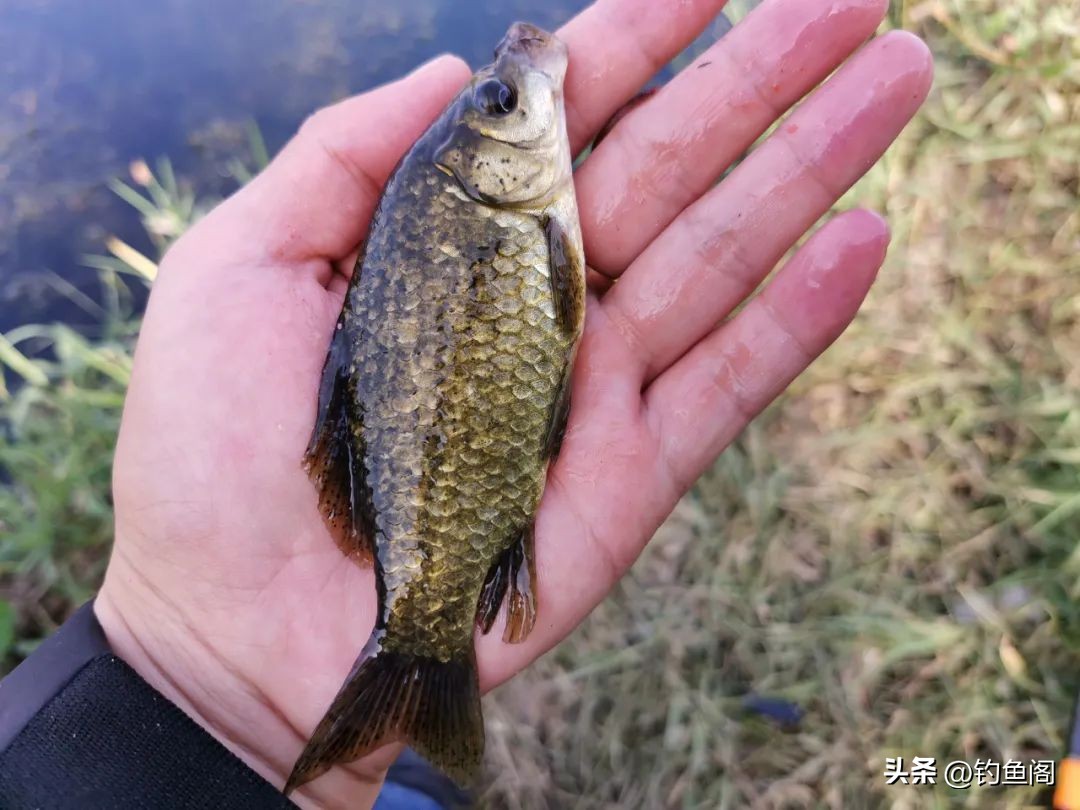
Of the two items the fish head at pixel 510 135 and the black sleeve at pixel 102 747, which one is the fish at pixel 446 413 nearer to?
→ the fish head at pixel 510 135

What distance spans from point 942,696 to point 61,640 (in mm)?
2873

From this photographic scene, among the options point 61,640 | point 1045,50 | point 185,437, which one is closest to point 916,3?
point 1045,50

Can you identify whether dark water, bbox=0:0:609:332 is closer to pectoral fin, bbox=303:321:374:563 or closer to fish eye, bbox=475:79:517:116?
fish eye, bbox=475:79:517:116

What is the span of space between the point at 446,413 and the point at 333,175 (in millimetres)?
858

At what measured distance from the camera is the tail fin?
6.81ft

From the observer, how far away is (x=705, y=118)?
251 cm

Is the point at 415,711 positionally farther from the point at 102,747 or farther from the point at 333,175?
the point at 333,175

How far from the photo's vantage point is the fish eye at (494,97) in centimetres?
223

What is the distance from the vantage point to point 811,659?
118 inches

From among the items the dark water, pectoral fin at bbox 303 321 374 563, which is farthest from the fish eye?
the dark water

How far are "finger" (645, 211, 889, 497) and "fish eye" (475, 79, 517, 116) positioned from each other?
0.94 meters

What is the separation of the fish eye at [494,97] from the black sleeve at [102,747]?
1849mm

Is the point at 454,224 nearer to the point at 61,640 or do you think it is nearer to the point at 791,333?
the point at 791,333

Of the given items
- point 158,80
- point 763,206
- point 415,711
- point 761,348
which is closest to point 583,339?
point 761,348
